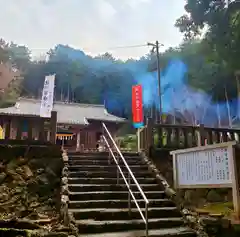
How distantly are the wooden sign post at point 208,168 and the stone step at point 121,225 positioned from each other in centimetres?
109

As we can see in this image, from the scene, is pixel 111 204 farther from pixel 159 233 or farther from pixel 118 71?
pixel 118 71

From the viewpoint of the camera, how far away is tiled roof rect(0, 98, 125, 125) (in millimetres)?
20172

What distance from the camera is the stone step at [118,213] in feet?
18.4

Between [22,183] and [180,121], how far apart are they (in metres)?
32.6

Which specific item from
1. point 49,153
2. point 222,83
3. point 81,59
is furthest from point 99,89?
point 49,153

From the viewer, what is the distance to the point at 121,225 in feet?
17.6

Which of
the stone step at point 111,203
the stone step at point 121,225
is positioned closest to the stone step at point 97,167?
the stone step at point 111,203

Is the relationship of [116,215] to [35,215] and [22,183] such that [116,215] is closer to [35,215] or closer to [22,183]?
[35,215]

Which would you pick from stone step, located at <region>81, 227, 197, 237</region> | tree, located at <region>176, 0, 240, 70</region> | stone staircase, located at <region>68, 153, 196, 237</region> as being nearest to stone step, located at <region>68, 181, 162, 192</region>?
stone staircase, located at <region>68, 153, 196, 237</region>

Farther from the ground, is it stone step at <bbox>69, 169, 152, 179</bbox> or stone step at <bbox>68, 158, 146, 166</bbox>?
stone step at <bbox>68, 158, 146, 166</bbox>

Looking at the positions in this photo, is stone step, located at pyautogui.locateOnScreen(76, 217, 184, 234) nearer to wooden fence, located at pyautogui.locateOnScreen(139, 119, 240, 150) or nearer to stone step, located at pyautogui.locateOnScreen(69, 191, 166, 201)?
stone step, located at pyautogui.locateOnScreen(69, 191, 166, 201)

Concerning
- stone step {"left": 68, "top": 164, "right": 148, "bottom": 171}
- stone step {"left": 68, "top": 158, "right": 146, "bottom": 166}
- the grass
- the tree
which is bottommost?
the grass

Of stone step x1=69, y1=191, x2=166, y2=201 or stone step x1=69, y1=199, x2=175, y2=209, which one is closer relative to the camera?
stone step x1=69, y1=199, x2=175, y2=209

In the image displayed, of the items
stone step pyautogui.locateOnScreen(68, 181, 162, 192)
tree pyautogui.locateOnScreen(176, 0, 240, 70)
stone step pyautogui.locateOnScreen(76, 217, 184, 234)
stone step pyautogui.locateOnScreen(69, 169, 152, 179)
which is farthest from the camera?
tree pyautogui.locateOnScreen(176, 0, 240, 70)
